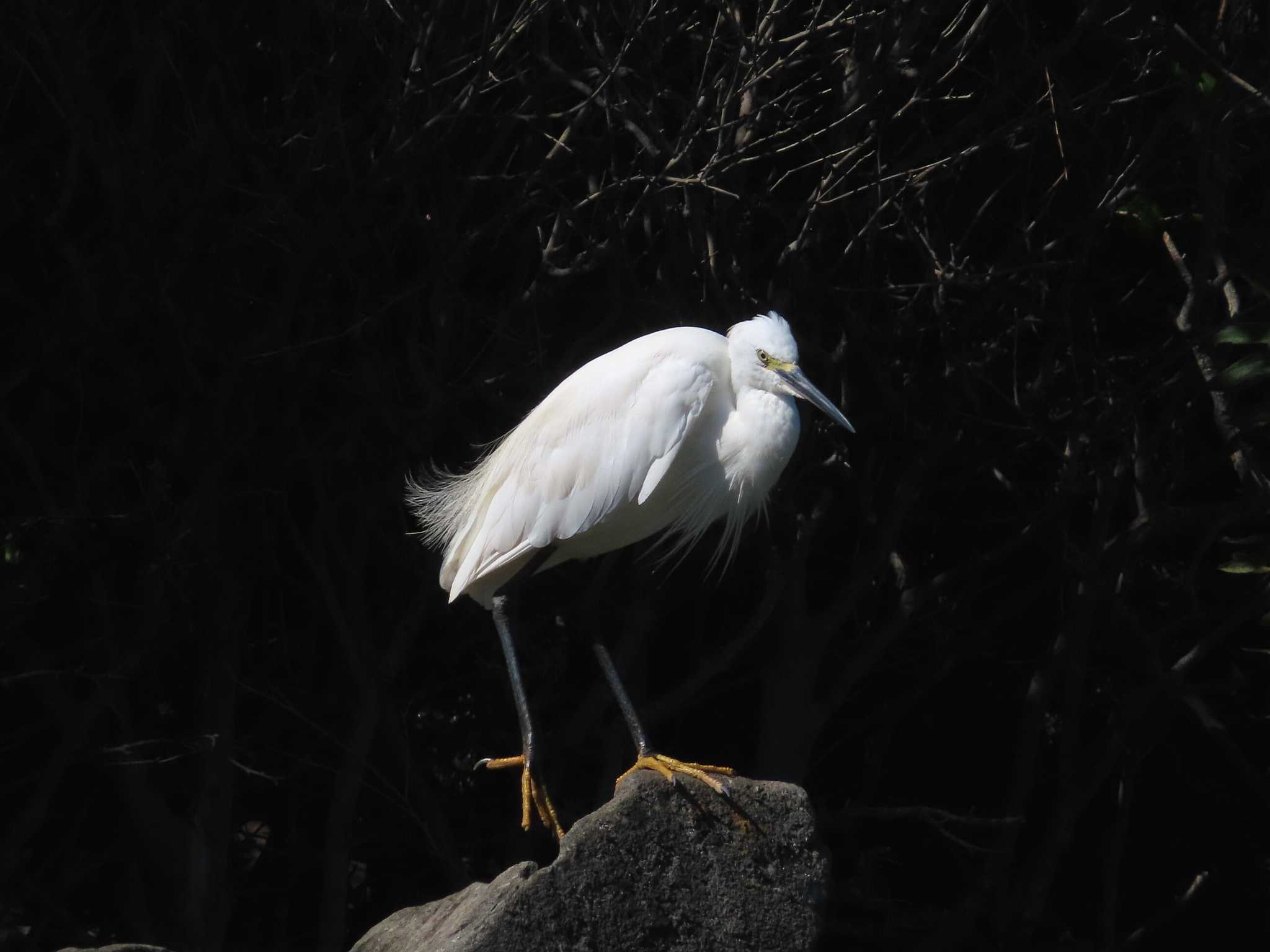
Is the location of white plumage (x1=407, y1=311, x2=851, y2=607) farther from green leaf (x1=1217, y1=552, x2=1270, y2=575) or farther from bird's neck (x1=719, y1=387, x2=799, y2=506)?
green leaf (x1=1217, y1=552, x2=1270, y2=575)

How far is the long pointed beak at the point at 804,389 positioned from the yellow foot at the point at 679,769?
0.87m

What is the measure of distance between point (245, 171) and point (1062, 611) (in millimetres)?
2920

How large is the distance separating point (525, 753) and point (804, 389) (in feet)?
3.54

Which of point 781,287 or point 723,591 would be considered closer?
point 781,287

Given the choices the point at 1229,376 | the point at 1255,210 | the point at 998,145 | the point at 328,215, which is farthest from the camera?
the point at 1255,210

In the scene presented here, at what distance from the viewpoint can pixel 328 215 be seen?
4.04 meters

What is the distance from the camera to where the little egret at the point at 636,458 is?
3613mm

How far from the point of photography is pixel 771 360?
142 inches

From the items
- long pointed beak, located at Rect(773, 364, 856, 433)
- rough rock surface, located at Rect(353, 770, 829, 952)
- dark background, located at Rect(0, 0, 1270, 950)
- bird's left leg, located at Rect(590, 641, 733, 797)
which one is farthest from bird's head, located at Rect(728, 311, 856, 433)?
rough rock surface, located at Rect(353, 770, 829, 952)

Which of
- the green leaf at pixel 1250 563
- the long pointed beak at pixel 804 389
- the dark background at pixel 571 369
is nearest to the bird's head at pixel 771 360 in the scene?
the long pointed beak at pixel 804 389

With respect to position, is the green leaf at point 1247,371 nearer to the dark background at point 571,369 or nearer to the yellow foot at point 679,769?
the dark background at point 571,369

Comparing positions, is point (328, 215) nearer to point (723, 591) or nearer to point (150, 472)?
point (150, 472)

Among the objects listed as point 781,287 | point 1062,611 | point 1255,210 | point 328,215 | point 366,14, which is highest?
point 366,14

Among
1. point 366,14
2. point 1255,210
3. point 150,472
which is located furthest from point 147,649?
point 1255,210
